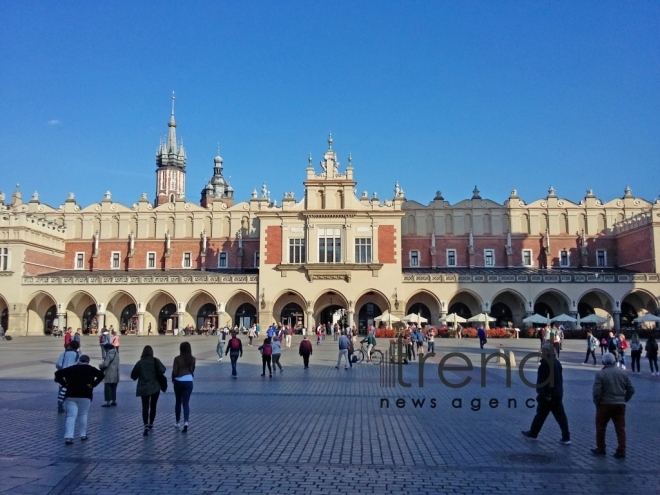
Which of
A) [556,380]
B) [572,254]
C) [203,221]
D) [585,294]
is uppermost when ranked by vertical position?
[203,221]

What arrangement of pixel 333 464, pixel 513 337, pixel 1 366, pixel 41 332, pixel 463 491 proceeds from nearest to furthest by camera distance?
1. pixel 463 491
2. pixel 333 464
3. pixel 1 366
4. pixel 513 337
5. pixel 41 332

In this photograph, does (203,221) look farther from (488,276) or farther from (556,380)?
(556,380)

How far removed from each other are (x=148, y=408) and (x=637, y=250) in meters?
50.1

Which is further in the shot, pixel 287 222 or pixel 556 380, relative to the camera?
pixel 287 222

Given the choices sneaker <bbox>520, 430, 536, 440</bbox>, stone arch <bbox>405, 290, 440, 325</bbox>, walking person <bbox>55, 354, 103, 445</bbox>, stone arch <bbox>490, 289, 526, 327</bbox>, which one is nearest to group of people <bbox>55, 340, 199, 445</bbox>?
walking person <bbox>55, 354, 103, 445</bbox>

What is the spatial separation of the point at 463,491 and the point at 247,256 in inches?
1993

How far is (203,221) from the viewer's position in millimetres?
58031

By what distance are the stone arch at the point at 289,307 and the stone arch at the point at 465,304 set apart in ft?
40.7

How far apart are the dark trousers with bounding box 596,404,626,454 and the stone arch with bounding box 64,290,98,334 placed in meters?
48.1

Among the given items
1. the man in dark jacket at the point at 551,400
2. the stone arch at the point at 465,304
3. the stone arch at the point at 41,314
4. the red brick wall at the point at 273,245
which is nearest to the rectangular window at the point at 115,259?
the stone arch at the point at 41,314

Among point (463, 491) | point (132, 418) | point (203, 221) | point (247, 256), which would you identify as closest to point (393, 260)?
point (247, 256)

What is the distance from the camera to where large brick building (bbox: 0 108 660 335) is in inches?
1895

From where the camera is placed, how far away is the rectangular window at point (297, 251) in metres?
49.3

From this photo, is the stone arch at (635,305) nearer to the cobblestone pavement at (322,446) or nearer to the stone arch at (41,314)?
the cobblestone pavement at (322,446)
